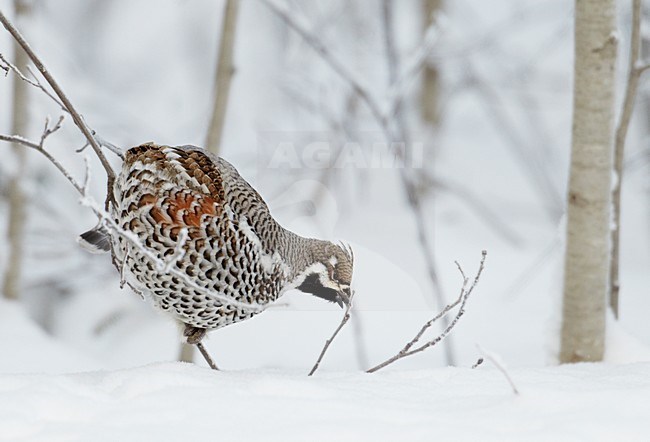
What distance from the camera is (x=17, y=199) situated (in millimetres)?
4191

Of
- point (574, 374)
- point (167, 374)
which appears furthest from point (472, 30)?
point (167, 374)

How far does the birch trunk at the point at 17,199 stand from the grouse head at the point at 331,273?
2642mm

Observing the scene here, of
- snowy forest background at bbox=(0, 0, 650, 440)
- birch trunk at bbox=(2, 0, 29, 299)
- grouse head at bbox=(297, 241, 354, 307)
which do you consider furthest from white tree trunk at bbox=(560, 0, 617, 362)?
birch trunk at bbox=(2, 0, 29, 299)

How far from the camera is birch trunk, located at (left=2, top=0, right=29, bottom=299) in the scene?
13.3 ft

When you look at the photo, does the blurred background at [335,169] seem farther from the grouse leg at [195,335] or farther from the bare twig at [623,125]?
the grouse leg at [195,335]

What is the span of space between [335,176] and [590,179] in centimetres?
332

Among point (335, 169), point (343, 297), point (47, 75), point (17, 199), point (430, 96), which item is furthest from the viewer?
point (430, 96)

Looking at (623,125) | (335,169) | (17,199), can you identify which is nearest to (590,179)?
(623,125)

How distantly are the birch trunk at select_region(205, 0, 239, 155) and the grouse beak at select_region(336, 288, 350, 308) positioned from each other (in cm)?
118

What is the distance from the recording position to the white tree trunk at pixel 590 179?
225 centimetres

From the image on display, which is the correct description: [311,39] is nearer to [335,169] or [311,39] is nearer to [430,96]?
[335,169]

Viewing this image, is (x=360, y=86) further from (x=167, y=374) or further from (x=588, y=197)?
(x=167, y=374)

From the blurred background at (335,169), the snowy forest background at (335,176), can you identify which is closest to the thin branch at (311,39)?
the blurred background at (335,169)

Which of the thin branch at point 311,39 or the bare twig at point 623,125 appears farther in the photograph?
the thin branch at point 311,39
